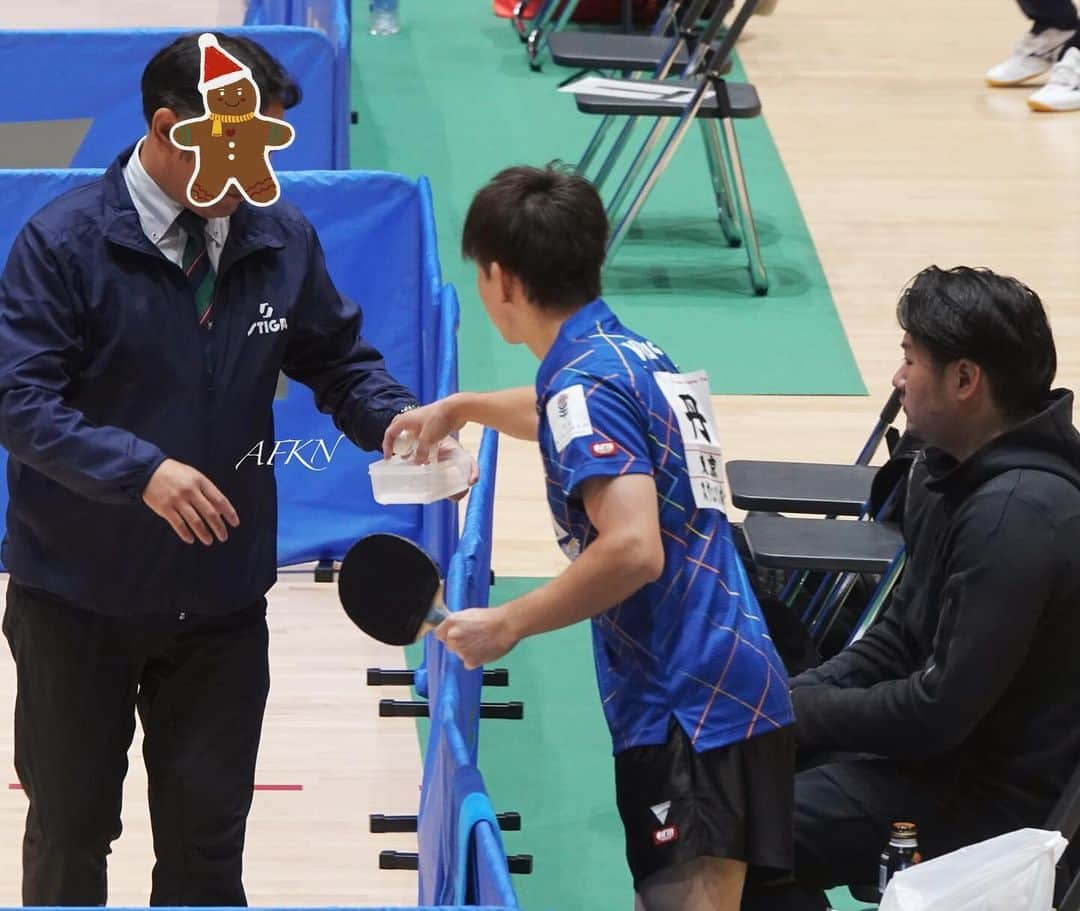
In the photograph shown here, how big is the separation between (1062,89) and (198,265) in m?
7.42

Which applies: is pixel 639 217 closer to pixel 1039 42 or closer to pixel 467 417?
pixel 1039 42

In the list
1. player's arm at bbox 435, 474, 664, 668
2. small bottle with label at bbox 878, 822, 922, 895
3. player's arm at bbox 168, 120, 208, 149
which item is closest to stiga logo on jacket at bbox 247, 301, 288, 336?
player's arm at bbox 168, 120, 208, 149

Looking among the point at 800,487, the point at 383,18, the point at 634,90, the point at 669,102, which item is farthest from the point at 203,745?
the point at 383,18

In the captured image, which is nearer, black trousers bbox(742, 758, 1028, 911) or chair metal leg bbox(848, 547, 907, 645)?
black trousers bbox(742, 758, 1028, 911)

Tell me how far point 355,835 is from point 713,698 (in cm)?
171

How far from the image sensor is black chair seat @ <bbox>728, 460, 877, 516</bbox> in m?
4.14

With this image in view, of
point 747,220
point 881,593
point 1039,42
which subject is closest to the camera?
point 881,593

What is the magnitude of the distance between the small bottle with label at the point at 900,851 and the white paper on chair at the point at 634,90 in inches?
178

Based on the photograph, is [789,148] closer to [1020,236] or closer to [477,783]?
[1020,236]

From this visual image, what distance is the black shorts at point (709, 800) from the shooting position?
2746 millimetres

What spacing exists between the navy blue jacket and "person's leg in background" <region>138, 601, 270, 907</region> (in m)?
0.09

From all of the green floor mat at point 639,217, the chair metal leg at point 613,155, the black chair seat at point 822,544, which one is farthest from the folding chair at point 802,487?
the chair metal leg at point 613,155

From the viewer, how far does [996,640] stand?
2.99 metres

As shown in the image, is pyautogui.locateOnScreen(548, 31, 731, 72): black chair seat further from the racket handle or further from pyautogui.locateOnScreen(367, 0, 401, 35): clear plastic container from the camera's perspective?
the racket handle
